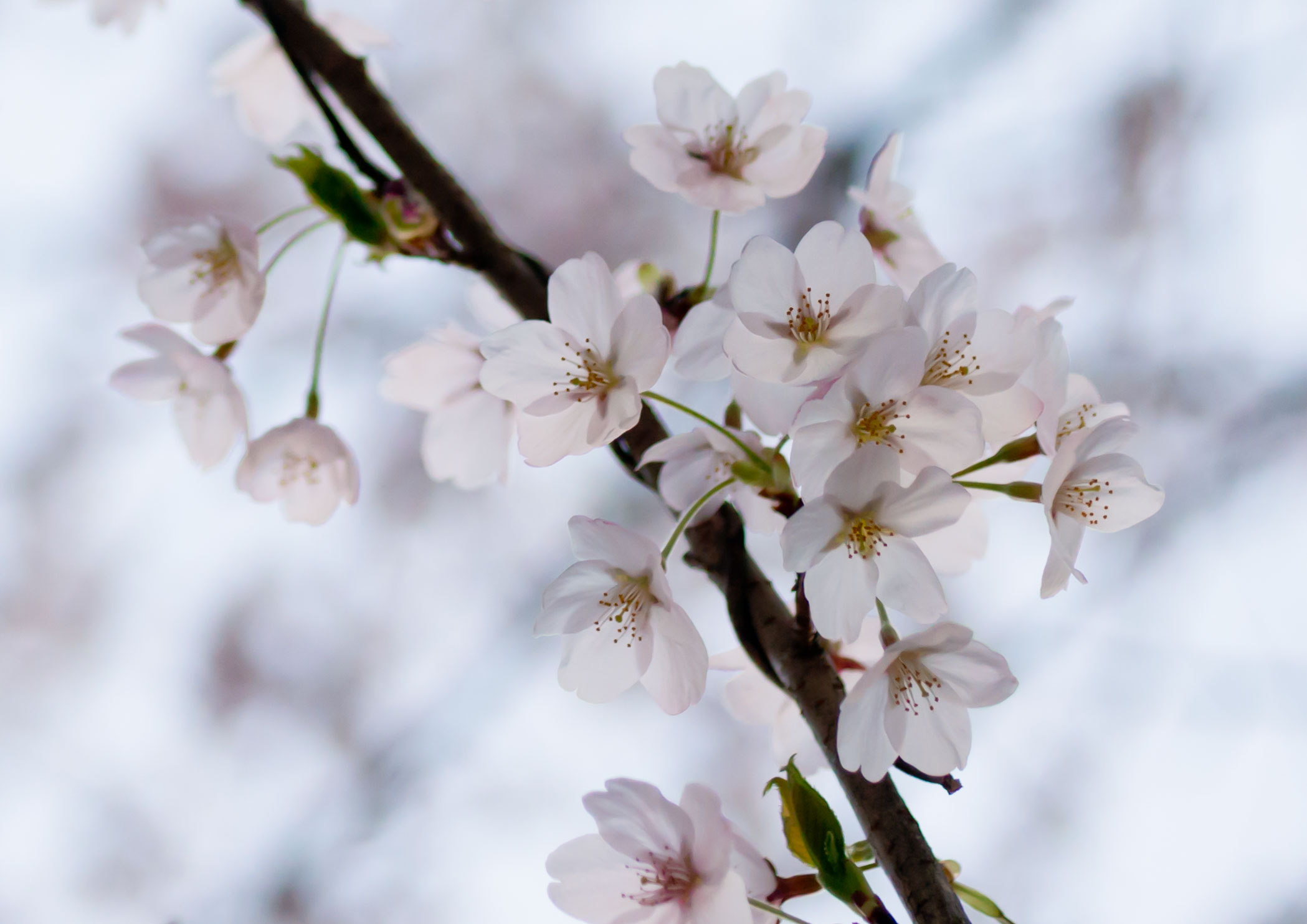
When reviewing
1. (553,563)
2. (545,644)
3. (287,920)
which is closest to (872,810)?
(545,644)

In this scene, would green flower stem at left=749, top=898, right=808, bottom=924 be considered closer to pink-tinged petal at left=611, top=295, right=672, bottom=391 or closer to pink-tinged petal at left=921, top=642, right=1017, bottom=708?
pink-tinged petal at left=921, top=642, right=1017, bottom=708

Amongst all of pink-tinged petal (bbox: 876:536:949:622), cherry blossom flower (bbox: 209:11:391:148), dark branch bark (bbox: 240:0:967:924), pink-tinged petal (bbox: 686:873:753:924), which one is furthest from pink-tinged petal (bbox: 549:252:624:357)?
cherry blossom flower (bbox: 209:11:391:148)

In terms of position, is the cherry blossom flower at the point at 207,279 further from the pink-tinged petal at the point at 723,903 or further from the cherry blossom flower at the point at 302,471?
the pink-tinged petal at the point at 723,903

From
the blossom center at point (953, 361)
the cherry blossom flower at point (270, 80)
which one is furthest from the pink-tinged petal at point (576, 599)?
the cherry blossom flower at point (270, 80)

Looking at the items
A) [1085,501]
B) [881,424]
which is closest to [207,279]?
[881,424]

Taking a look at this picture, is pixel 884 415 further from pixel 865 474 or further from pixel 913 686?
pixel 913 686
